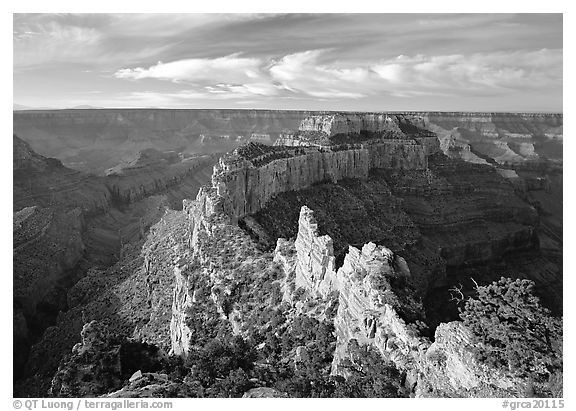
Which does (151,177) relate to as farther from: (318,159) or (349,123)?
(318,159)

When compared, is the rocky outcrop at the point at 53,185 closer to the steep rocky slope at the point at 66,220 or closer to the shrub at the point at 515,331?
the steep rocky slope at the point at 66,220

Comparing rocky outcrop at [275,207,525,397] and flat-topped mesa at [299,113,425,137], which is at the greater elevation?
flat-topped mesa at [299,113,425,137]

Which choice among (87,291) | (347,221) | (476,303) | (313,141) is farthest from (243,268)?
(313,141)

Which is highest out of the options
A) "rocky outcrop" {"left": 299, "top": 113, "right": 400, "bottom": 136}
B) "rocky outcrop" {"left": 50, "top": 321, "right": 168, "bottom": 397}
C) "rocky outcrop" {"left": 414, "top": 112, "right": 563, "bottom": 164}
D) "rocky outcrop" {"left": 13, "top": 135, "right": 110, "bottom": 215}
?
"rocky outcrop" {"left": 414, "top": 112, "right": 563, "bottom": 164}

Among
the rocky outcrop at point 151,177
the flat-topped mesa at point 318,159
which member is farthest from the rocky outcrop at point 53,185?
the flat-topped mesa at point 318,159

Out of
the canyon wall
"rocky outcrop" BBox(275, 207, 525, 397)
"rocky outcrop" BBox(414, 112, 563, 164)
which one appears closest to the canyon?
"rocky outcrop" BBox(275, 207, 525, 397)

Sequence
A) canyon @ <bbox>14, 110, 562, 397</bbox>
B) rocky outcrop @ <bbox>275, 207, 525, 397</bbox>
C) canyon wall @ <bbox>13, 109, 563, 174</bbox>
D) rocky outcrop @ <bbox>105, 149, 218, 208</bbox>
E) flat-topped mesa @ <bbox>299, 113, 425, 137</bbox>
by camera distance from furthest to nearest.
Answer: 1. canyon wall @ <bbox>13, 109, 563, 174</bbox>
2. rocky outcrop @ <bbox>105, 149, 218, 208</bbox>
3. flat-topped mesa @ <bbox>299, 113, 425, 137</bbox>
4. canyon @ <bbox>14, 110, 562, 397</bbox>
5. rocky outcrop @ <bbox>275, 207, 525, 397</bbox>

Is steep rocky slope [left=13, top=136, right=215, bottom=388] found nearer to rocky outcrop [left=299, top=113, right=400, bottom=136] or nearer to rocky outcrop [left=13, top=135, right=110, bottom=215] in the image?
rocky outcrop [left=13, top=135, right=110, bottom=215]
